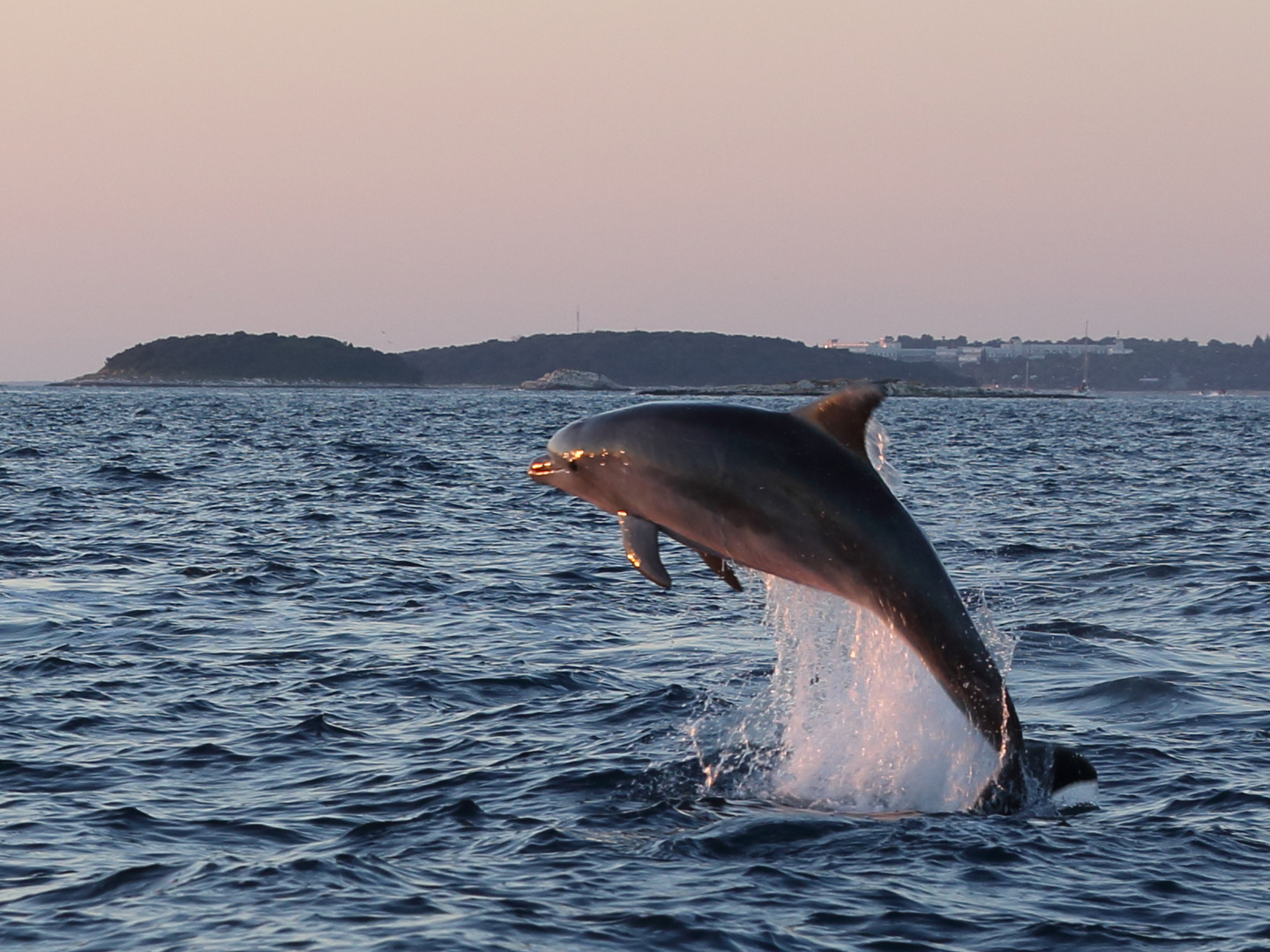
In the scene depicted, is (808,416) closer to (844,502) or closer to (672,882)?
(844,502)

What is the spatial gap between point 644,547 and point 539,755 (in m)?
4.38

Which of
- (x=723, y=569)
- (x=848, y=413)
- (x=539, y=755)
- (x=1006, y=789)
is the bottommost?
(x=539, y=755)

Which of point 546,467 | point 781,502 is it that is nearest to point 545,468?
point 546,467

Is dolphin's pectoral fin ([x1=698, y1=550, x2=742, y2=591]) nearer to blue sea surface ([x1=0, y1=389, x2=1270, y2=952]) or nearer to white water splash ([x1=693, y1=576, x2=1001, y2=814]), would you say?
white water splash ([x1=693, y1=576, x2=1001, y2=814])

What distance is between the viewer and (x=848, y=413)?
9227 mm

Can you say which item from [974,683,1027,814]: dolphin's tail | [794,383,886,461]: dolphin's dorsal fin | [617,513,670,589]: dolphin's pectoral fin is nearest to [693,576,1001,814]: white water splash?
[974,683,1027,814]: dolphin's tail

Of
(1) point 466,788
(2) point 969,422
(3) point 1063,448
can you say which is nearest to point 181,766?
(1) point 466,788

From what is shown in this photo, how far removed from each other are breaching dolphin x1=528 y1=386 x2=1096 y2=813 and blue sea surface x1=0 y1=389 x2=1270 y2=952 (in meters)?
1.73

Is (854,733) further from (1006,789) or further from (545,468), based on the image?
(545,468)

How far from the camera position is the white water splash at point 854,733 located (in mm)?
11203

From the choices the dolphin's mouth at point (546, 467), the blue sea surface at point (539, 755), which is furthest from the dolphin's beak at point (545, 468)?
the blue sea surface at point (539, 755)

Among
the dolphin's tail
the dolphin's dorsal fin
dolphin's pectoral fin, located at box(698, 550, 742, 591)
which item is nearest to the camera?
dolphin's pectoral fin, located at box(698, 550, 742, 591)

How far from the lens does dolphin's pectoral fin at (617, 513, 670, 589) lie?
880cm

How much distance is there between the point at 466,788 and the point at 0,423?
267 feet
